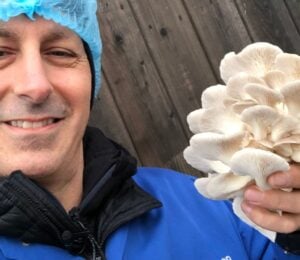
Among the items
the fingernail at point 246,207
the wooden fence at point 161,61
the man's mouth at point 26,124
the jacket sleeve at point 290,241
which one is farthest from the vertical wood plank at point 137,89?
the fingernail at point 246,207

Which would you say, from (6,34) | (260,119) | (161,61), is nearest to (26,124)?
(6,34)

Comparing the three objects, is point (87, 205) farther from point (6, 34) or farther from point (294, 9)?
point (294, 9)

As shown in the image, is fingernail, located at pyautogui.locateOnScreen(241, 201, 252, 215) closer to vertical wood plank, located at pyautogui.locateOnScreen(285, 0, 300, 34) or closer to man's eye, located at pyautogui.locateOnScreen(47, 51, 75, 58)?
man's eye, located at pyautogui.locateOnScreen(47, 51, 75, 58)

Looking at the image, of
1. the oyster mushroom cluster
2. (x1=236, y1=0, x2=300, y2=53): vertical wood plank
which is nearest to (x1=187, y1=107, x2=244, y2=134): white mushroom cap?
the oyster mushroom cluster

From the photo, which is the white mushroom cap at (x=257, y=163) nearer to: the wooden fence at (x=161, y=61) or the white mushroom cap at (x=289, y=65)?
the white mushroom cap at (x=289, y=65)

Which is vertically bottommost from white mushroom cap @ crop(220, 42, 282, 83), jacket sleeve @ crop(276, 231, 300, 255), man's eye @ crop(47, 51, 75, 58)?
jacket sleeve @ crop(276, 231, 300, 255)

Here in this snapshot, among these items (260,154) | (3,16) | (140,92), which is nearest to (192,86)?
(140,92)
